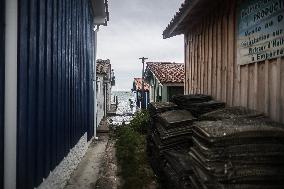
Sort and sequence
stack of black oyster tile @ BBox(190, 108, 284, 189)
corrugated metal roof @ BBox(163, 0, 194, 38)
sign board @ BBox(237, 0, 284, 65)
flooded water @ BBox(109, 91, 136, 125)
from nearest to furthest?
1. stack of black oyster tile @ BBox(190, 108, 284, 189)
2. sign board @ BBox(237, 0, 284, 65)
3. corrugated metal roof @ BBox(163, 0, 194, 38)
4. flooded water @ BBox(109, 91, 136, 125)

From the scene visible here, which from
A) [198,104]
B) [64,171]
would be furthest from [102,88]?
[198,104]

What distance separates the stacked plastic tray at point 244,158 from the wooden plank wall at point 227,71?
0.60m

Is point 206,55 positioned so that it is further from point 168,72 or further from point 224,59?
point 168,72

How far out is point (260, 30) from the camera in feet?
15.3

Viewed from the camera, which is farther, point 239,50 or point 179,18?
point 179,18

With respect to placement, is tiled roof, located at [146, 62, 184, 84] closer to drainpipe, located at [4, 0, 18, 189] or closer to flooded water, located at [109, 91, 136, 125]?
flooded water, located at [109, 91, 136, 125]

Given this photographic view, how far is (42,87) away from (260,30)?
3.22 meters

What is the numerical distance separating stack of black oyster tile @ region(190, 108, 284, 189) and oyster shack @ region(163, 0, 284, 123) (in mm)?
594

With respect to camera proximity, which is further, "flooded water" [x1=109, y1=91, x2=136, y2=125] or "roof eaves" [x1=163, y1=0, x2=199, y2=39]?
"flooded water" [x1=109, y1=91, x2=136, y2=125]

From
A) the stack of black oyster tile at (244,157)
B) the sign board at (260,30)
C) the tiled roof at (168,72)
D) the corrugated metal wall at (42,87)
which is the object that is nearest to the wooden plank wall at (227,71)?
the sign board at (260,30)

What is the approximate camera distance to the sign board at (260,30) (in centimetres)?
415

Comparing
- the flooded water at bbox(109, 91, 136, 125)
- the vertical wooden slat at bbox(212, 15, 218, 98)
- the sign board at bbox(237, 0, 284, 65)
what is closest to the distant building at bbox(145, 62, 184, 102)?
the flooded water at bbox(109, 91, 136, 125)

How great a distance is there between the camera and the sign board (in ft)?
13.6
